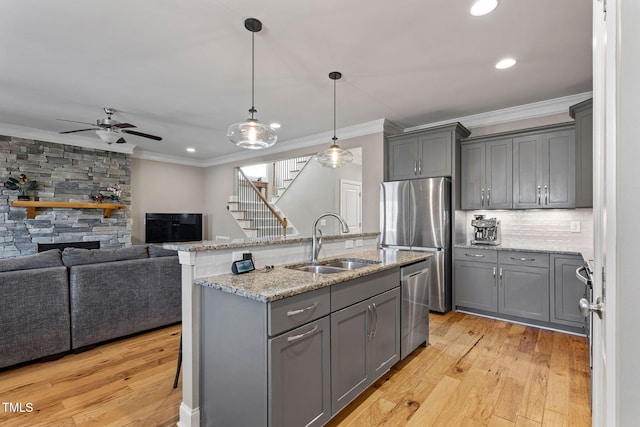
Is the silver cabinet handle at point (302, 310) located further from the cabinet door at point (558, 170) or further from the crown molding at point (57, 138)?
the crown molding at point (57, 138)

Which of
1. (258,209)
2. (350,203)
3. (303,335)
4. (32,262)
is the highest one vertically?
(350,203)

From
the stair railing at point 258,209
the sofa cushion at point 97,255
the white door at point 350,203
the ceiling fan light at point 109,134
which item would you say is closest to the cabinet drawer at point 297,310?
the sofa cushion at point 97,255

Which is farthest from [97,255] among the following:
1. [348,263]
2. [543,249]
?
[543,249]

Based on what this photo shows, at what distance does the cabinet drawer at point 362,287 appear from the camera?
1906 mm

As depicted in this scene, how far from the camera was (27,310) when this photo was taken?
2674 mm

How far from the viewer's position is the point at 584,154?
322cm

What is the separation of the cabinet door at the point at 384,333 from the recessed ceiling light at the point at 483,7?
2.06m

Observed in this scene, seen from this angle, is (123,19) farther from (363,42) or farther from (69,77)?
(363,42)

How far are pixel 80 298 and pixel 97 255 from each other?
42cm

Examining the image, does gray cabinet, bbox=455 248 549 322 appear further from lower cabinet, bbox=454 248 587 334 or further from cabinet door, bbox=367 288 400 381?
cabinet door, bbox=367 288 400 381

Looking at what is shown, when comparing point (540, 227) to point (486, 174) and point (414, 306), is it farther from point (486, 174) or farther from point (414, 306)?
point (414, 306)

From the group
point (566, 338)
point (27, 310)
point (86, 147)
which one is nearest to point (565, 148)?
point (566, 338)

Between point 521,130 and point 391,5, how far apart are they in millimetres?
2551

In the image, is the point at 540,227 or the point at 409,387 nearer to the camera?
the point at 409,387
